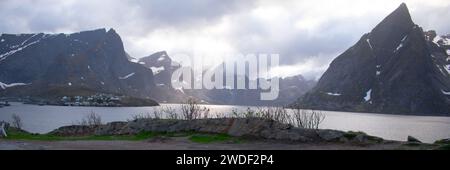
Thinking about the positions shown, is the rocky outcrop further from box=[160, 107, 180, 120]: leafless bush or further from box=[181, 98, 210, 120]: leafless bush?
box=[181, 98, 210, 120]: leafless bush

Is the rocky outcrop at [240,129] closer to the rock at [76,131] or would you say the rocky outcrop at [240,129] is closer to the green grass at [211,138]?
the green grass at [211,138]

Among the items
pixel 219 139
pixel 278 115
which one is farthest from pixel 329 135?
pixel 278 115

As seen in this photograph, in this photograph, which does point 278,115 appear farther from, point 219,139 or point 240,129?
point 219,139

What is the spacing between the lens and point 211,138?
112ft

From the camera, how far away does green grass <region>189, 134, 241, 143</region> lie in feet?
109

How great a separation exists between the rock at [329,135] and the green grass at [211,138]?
17.7 ft

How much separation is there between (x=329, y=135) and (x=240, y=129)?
652 centimetres

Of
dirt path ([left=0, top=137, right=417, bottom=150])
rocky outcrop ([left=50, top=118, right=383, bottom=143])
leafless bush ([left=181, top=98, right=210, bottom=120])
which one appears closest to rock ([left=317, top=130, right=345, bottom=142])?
rocky outcrop ([left=50, top=118, right=383, bottom=143])
